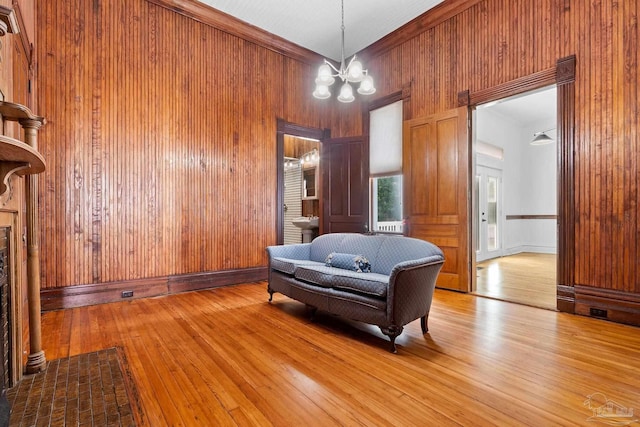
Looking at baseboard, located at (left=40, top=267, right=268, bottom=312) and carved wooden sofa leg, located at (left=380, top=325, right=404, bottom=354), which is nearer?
carved wooden sofa leg, located at (left=380, top=325, right=404, bottom=354)

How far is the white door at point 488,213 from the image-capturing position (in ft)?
24.3

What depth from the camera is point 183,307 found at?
382cm

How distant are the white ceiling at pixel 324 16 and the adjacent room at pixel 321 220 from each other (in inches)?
1.8

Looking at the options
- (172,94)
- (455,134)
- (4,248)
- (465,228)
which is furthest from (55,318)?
(455,134)

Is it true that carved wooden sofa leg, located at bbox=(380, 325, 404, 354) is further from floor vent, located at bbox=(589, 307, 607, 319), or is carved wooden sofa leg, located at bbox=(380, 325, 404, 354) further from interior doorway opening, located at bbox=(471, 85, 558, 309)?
interior doorway opening, located at bbox=(471, 85, 558, 309)

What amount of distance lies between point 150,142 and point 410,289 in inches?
157

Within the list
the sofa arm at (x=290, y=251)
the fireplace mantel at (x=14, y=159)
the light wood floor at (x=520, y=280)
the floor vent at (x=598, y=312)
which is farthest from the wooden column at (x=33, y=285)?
the floor vent at (x=598, y=312)

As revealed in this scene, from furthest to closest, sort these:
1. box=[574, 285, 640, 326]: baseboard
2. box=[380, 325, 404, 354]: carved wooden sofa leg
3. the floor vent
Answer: the floor vent < box=[574, 285, 640, 326]: baseboard < box=[380, 325, 404, 354]: carved wooden sofa leg

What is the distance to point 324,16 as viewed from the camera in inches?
193

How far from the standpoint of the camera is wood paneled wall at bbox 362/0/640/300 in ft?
10.5

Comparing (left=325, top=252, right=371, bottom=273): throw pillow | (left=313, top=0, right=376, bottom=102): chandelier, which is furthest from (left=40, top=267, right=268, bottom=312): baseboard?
(left=313, top=0, right=376, bottom=102): chandelier

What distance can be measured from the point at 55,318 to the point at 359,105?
5.58 metres

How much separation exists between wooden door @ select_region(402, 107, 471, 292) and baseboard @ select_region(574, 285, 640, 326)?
129 centimetres

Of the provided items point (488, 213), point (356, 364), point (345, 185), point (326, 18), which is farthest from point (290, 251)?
point (488, 213)
